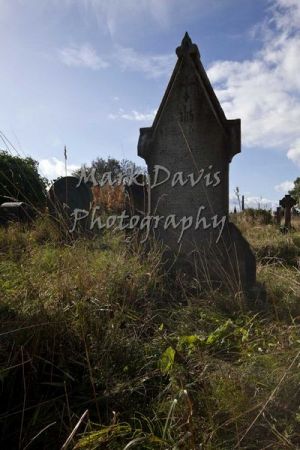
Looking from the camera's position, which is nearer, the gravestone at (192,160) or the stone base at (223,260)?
the stone base at (223,260)

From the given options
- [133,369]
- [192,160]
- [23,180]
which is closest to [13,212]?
[23,180]

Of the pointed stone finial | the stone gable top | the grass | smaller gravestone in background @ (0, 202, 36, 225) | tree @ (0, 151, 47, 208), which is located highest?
the pointed stone finial

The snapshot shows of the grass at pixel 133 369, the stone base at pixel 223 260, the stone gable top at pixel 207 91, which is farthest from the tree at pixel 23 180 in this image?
the stone gable top at pixel 207 91

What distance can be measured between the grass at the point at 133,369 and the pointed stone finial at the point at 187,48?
2.24 metres

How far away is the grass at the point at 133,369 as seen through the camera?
58.2 inches

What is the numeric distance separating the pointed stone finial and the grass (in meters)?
2.24

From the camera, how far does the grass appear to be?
4.85 ft

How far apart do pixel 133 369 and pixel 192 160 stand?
246cm

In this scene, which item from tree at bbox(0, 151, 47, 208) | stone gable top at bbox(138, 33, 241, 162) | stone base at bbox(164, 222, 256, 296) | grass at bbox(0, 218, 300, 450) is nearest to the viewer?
grass at bbox(0, 218, 300, 450)

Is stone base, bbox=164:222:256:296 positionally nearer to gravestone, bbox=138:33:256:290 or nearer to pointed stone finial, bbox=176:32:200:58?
gravestone, bbox=138:33:256:290

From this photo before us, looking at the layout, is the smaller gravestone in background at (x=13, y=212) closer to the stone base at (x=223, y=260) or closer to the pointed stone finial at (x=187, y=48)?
the stone base at (x=223, y=260)

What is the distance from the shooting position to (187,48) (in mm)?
3947

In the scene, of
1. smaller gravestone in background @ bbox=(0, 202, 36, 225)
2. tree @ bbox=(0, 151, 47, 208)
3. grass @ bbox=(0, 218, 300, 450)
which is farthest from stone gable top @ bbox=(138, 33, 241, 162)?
smaller gravestone in background @ bbox=(0, 202, 36, 225)

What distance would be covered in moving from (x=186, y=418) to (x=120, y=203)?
462 cm
